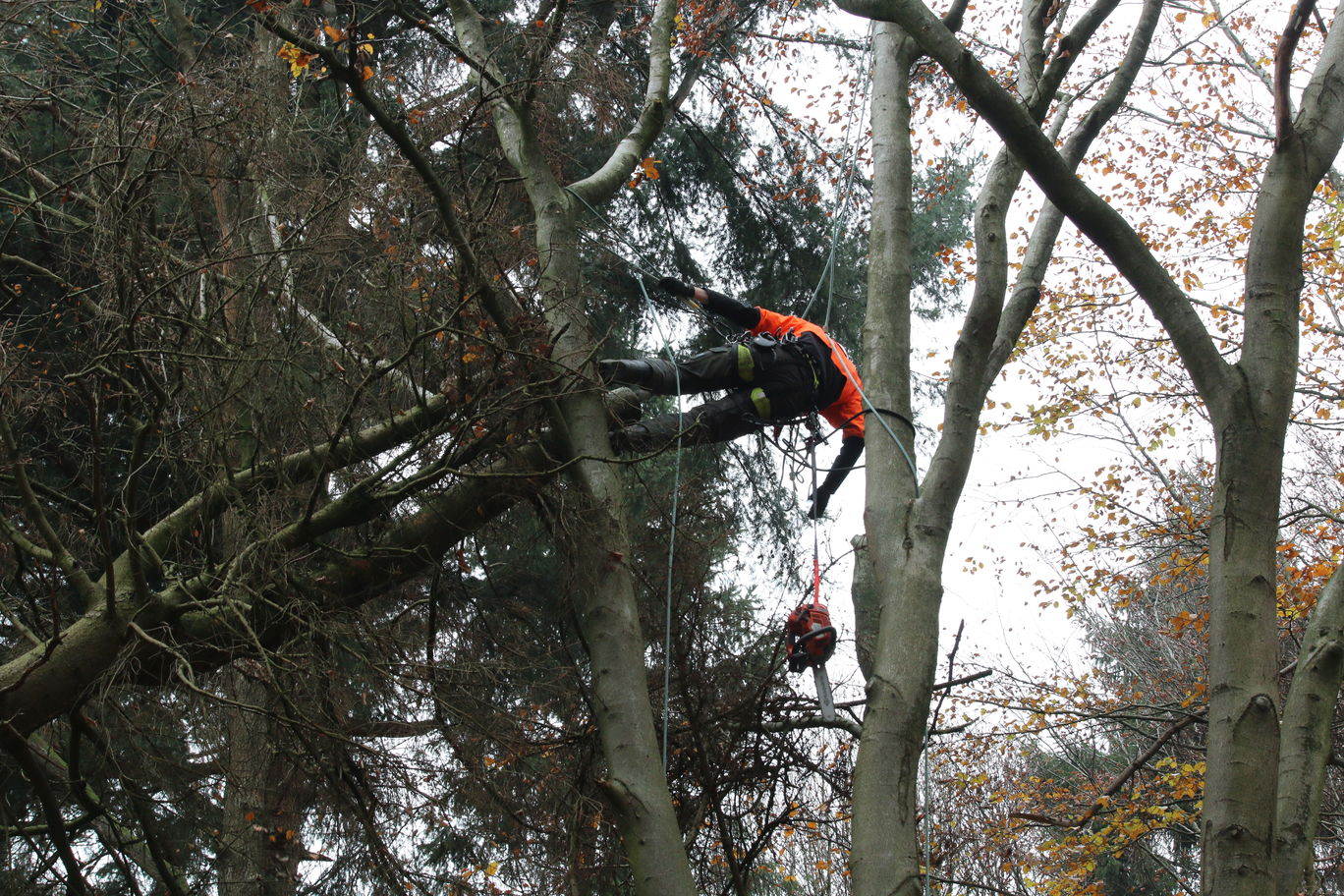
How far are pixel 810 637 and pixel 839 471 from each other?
1689 mm

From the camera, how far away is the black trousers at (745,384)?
230 inches

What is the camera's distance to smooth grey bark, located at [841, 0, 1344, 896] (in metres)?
3.07

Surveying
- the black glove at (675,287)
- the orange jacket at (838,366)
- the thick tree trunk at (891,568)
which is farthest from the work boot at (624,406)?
the thick tree trunk at (891,568)

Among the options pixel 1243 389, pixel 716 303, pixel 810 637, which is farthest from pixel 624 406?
pixel 1243 389

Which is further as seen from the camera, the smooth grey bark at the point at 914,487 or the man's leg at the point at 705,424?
the man's leg at the point at 705,424

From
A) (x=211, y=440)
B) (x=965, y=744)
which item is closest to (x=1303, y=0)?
(x=211, y=440)

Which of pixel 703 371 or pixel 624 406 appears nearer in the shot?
pixel 624 406

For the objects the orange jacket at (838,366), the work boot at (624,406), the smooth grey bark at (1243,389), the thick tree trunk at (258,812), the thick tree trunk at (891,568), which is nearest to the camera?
the smooth grey bark at (1243,389)

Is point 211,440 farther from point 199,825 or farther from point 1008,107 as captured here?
point 1008,107

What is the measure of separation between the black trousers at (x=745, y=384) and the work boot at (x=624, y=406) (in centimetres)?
13

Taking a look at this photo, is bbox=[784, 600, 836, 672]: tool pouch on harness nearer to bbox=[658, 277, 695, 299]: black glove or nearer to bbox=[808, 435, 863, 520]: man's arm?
bbox=[808, 435, 863, 520]: man's arm

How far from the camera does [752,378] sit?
19.4 feet

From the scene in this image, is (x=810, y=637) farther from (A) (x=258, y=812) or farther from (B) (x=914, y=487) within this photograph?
(A) (x=258, y=812)

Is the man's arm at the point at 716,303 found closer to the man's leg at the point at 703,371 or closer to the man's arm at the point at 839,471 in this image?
the man's leg at the point at 703,371
